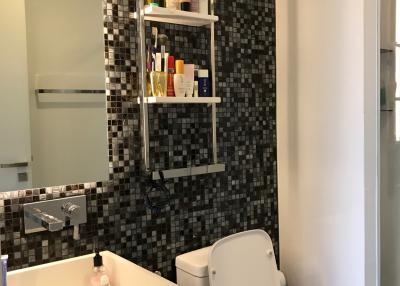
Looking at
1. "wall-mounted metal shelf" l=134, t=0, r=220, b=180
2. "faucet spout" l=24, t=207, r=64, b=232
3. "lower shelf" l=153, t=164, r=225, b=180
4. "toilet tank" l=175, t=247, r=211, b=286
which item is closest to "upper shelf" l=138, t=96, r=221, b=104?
"wall-mounted metal shelf" l=134, t=0, r=220, b=180

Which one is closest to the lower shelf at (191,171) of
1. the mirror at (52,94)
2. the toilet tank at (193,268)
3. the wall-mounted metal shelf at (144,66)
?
the wall-mounted metal shelf at (144,66)

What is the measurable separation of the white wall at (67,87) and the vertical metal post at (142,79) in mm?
149

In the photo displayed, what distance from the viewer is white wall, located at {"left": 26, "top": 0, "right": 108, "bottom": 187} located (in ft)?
4.76

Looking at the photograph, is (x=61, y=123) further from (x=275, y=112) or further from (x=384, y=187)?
(x=384, y=187)

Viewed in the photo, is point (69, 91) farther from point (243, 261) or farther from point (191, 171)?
point (243, 261)

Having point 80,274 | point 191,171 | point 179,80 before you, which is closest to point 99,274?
point 80,274

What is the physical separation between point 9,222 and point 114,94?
590 millimetres

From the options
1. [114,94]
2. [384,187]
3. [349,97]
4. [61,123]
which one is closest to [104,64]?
[114,94]

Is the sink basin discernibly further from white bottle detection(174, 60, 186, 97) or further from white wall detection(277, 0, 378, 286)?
white wall detection(277, 0, 378, 286)

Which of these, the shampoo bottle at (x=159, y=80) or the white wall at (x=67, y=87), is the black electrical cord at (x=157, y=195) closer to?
the white wall at (x=67, y=87)

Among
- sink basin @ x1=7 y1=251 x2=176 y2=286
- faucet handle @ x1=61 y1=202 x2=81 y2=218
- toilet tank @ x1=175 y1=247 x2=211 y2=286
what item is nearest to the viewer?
sink basin @ x1=7 y1=251 x2=176 y2=286

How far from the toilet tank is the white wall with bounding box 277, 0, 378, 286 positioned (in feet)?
1.91

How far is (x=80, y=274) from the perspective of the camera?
149 cm

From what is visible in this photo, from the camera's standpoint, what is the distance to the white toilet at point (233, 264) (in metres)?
1.71
